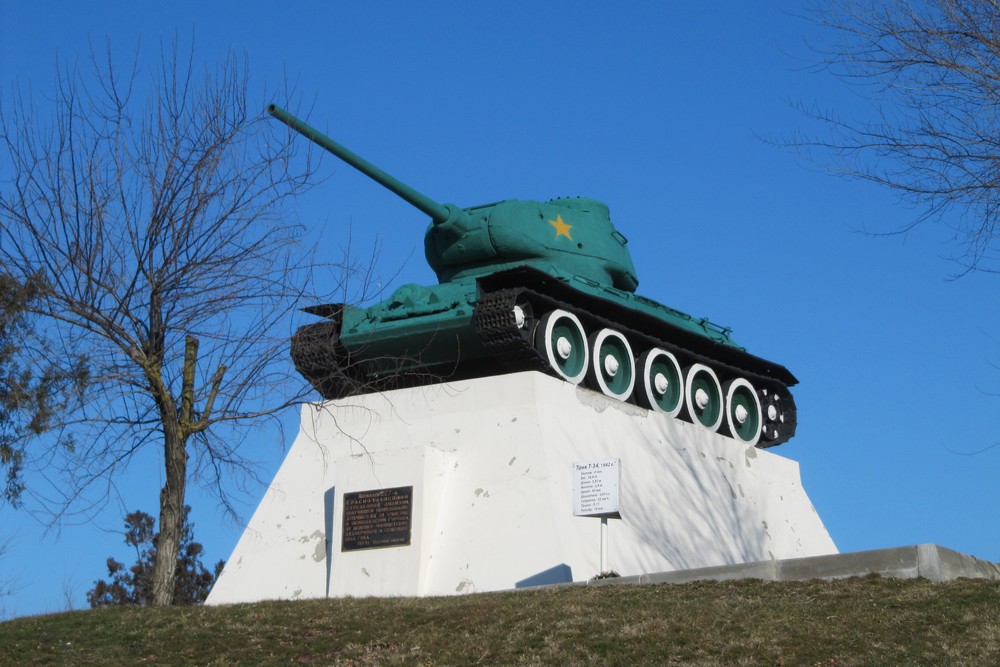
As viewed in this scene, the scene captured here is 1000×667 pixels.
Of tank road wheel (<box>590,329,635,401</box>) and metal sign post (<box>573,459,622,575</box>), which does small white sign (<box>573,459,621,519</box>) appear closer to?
metal sign post (<box>573,459,622,575</box>)

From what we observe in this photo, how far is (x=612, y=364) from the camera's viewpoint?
20.9m

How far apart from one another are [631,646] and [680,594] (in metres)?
2.52

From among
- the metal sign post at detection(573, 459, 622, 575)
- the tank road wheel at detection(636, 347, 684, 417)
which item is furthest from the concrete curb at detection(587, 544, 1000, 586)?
the tank road wheel at detection(636, 347, 684, 417)

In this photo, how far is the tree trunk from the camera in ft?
45.1

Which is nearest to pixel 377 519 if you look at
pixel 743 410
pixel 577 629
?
pixel 577 629

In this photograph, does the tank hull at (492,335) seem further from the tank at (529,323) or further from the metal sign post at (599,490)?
the metal sign post at (599,490)

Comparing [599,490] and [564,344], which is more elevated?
[564,344]

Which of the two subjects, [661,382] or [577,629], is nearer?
[577,629]

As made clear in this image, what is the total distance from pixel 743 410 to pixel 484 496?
762 cm

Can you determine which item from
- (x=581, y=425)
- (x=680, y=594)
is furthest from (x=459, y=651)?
(x=581, y=425)

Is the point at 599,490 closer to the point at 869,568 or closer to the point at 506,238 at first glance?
the point at 869,568

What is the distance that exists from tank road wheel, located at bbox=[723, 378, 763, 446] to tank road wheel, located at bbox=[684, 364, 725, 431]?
0.31m

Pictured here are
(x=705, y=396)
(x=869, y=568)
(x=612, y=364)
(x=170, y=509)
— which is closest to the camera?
(x=869, y=568)

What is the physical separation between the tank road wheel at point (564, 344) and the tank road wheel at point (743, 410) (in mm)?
4371
